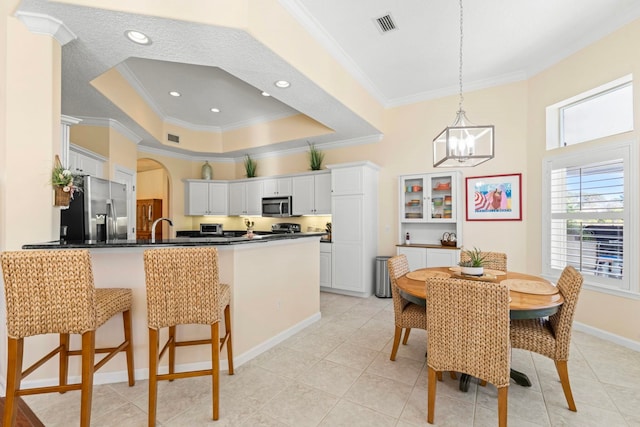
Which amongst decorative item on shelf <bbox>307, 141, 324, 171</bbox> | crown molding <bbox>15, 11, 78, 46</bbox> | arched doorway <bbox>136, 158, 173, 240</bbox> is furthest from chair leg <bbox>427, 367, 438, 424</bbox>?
arched doorway <bbox>136, 158, 173, 240</bbox>

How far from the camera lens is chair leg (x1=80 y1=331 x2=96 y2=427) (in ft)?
5.31

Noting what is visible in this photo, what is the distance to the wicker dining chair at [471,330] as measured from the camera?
160cm

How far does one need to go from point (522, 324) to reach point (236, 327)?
230 cm

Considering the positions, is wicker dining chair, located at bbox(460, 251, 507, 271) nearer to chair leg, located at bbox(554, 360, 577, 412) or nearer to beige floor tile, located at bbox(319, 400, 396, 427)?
chair leg, located at bbox(554, 360, 577, 412)

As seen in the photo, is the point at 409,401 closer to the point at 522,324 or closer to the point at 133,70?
the point at 522,324

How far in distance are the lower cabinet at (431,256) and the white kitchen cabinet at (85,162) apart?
4607 millimetres

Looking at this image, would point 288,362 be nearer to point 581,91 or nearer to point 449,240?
point 449,240

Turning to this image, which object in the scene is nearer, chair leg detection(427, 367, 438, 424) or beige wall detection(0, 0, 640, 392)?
chair leg detection(427, 367, 438, 424)

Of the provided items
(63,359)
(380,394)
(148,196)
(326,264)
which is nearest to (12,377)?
(63,359)

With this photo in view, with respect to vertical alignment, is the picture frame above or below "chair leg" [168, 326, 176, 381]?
above

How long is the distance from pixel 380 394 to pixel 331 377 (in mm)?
424

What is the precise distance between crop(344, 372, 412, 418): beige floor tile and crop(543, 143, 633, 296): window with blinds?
2.74m

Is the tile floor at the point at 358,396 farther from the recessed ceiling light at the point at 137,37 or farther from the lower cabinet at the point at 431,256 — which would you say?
the recessed ceiling light at the point at 137,37

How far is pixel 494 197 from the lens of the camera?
167 inches
